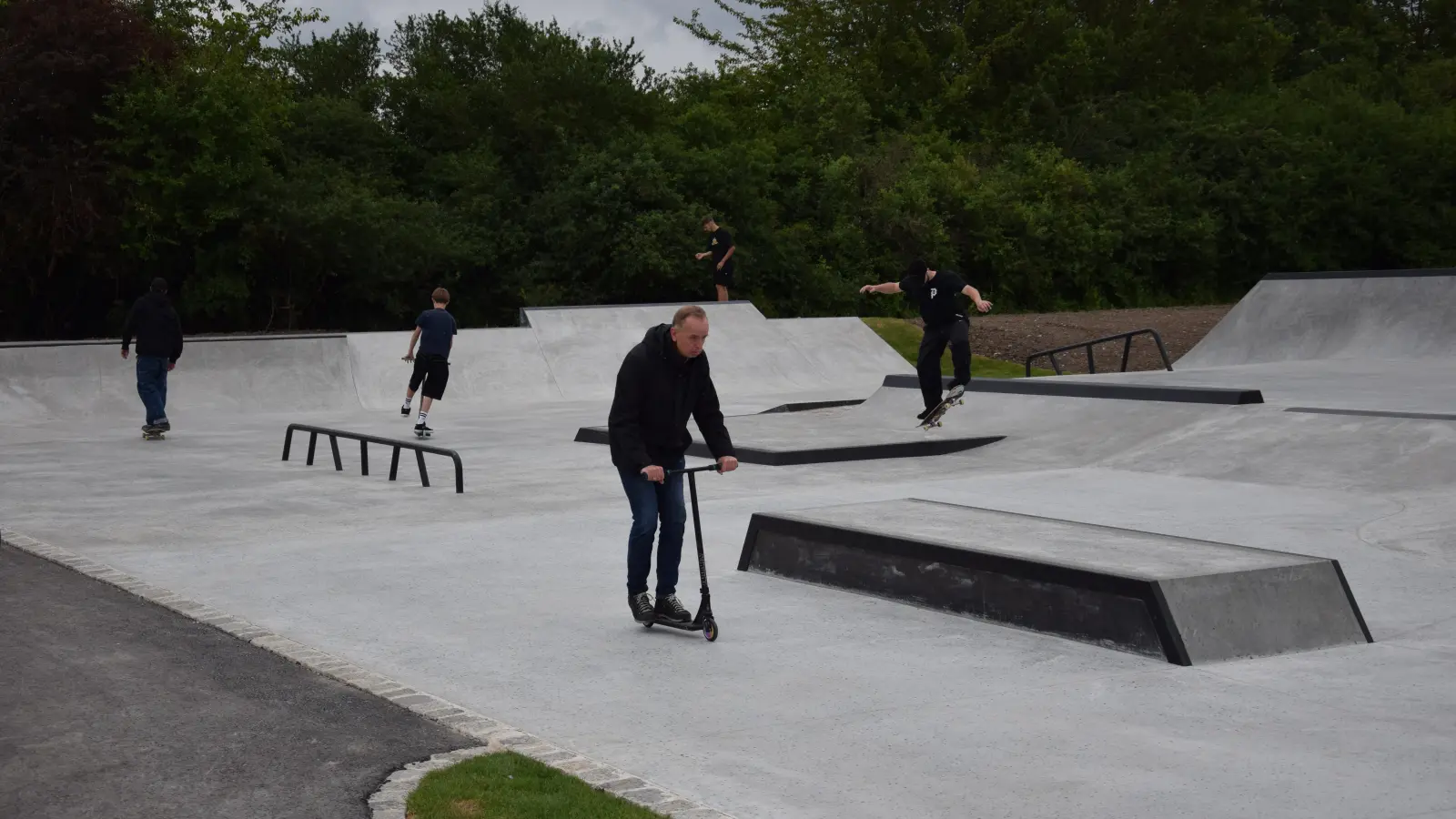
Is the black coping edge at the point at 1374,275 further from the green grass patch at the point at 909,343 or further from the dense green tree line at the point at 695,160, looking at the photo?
the dense green tree line at the point at 695,160

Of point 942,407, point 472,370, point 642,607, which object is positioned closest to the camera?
point 642,607

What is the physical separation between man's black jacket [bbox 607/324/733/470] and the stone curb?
60.1 inches

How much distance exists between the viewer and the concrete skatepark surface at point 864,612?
5031 mm

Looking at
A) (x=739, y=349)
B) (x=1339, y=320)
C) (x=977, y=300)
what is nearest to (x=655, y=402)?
(x=977, y=300)

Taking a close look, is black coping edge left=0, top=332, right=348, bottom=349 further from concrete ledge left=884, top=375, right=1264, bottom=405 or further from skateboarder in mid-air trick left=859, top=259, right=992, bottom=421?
skateboarder in mid-air trick left=859, top=259, right=992, bottom=421

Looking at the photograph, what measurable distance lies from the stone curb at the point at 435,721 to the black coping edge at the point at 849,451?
619 cm

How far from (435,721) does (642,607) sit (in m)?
1.72

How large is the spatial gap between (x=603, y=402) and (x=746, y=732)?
16695 mm

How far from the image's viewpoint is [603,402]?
22.0 m

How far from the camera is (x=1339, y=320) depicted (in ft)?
79.3

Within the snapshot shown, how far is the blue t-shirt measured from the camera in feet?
53.3

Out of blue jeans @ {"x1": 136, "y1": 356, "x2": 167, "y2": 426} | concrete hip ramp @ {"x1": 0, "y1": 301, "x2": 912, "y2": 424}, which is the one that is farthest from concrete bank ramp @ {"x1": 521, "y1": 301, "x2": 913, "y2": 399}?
blue jeans @ {"x1": 136, "y1": 356, "x2": 167, "y2": 426}

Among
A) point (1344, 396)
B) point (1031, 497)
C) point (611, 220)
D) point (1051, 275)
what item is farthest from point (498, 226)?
point (1031, 497)

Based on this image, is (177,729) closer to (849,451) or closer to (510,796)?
(510,796)
